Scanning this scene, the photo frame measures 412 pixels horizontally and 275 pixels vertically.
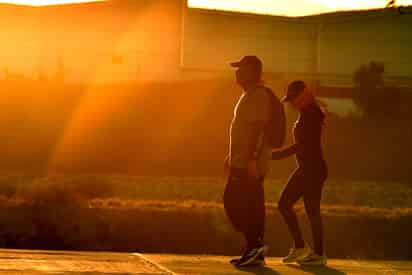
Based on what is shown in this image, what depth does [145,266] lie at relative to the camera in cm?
1002

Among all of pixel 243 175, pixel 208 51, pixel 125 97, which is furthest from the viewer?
pixel 208 51

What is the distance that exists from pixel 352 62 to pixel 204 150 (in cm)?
1204

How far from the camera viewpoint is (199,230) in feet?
52.0

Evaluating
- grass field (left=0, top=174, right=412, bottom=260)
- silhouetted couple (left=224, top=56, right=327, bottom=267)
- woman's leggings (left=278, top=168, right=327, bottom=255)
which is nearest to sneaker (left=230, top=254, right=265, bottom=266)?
silhouetted couple (left=224, top=56, right=327, bottom=267)

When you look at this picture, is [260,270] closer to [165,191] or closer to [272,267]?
[272,267]

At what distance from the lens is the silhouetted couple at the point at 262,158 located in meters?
10.2

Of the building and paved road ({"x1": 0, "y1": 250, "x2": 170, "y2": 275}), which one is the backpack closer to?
paved road ({"x1": 0, "y1": 250, "x2": 170, "y2": 275})

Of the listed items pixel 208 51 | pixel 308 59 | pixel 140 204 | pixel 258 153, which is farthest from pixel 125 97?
pixel 258 153

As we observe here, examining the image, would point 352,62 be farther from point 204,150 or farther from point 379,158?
point 204,150

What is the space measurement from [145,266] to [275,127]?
1.71 m

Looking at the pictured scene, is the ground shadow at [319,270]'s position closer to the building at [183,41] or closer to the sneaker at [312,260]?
the sneaker at [312,260]

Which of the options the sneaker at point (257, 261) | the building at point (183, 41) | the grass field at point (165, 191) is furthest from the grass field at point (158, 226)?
the building at point (183, 41)

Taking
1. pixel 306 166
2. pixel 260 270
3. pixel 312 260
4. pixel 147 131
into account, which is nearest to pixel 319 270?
pixel 312 260

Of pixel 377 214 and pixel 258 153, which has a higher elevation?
pixel 258 153
